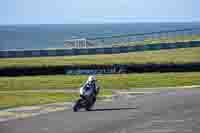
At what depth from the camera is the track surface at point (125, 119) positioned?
22.8m

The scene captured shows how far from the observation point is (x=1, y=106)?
3262cm

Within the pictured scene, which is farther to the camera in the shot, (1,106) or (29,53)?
(29,53)

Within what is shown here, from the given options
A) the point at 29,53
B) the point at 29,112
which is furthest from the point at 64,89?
the point at 29,53

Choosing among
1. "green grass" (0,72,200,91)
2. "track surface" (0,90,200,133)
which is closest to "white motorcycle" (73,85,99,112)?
"track surface" (0,90,200,133)

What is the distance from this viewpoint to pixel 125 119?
83.5 ft

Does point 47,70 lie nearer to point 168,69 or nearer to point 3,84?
point 3,84

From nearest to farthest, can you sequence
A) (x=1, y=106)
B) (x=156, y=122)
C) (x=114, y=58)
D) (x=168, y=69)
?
(x=156, y=122) → (x=1, y=106) → (x=168, y=69) → (x=114, y=58)

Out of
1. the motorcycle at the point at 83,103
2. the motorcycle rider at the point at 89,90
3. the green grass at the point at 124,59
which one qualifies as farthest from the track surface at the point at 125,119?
the green grass at the point at 124,59

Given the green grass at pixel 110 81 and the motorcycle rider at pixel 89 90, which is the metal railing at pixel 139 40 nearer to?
the green grass at pixel 110 81

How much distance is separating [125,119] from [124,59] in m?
32.2

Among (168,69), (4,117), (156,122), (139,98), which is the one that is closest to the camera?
(156,122)

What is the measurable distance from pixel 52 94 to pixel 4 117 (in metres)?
10.6

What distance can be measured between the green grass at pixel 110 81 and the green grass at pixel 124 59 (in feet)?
15.1

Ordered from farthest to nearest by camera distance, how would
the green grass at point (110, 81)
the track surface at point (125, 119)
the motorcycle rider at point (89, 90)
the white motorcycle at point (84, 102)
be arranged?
the green grass at point (110, 81) < the white motorcycle at point (84, 102) < the motorcycle rider at point (89, 90) < the track surface at point (125, 119)
